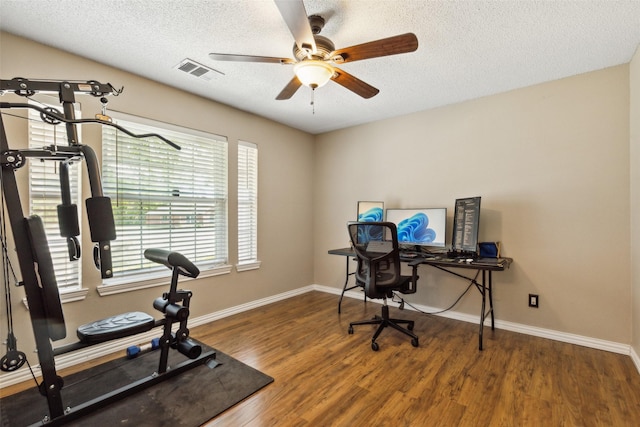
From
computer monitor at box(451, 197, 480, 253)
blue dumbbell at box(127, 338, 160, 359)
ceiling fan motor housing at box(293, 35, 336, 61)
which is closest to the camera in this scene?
ceiling fan motor housing at box(293, 35, 336, 61)

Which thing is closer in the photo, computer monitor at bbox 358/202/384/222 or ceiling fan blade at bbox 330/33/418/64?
ceiling fan blade at bbox 330/33/418/64

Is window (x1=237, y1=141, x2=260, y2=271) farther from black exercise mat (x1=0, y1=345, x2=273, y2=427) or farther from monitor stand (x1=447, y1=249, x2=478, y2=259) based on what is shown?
monitor stand (x1=447, y1=249, x2=478, y2=259)

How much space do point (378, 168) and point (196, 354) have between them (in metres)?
3.06

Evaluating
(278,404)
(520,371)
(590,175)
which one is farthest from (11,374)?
(590,175)

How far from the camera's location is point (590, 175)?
8.69 ft

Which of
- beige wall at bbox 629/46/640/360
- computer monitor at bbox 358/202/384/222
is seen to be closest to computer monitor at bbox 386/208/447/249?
computer monitor at bbox 358/202/384/222

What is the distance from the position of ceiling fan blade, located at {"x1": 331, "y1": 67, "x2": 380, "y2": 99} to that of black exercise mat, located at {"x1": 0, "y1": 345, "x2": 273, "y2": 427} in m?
2.24

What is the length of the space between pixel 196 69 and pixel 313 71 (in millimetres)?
1335

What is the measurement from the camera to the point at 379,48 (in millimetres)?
1716

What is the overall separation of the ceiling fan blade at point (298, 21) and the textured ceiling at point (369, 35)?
1.07ft

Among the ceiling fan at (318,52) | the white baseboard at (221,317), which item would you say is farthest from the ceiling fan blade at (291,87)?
the white baseboard at (221,317)

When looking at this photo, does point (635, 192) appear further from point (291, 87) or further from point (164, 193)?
point (164, 193)

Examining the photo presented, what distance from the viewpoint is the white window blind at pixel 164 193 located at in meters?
2.66

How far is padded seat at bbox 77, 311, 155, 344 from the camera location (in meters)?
1.83
